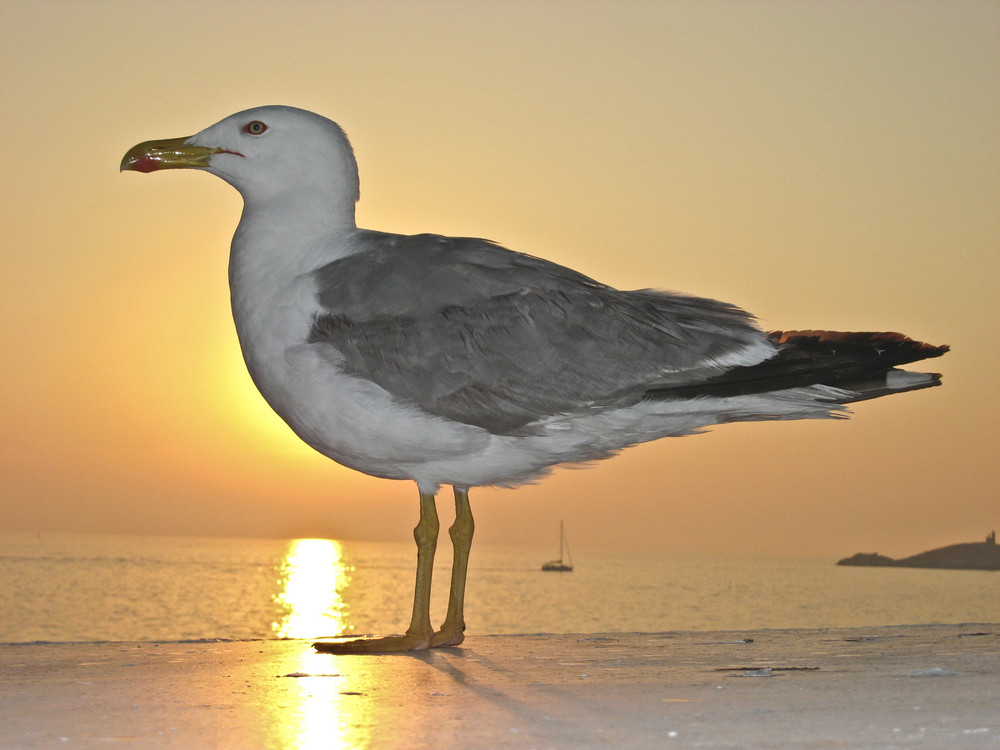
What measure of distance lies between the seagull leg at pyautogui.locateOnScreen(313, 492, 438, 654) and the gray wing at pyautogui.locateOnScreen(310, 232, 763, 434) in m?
0.83

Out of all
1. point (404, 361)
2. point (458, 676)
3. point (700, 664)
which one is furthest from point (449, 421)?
point (700, 664)

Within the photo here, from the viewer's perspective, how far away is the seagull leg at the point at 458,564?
6320mm

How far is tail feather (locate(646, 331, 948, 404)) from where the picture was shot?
548 centimetres

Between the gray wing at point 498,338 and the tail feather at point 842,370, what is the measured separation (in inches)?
6.1

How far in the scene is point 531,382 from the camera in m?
5.77

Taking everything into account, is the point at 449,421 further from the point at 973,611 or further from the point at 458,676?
the point at 973,611

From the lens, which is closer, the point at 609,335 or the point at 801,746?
the point at 801,746

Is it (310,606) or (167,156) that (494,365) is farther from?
(310,606)

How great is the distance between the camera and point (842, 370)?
552 centimetres

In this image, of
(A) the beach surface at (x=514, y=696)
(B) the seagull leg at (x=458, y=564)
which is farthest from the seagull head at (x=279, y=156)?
(A) the beach surface at (x=514, y=696)

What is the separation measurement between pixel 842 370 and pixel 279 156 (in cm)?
356

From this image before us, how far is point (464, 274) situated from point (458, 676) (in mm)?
2142

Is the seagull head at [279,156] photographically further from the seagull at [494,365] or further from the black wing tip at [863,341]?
the black wing tip at [863,341]

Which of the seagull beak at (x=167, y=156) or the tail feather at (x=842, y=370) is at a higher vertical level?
the seagull beak at (x=167, y=156)
